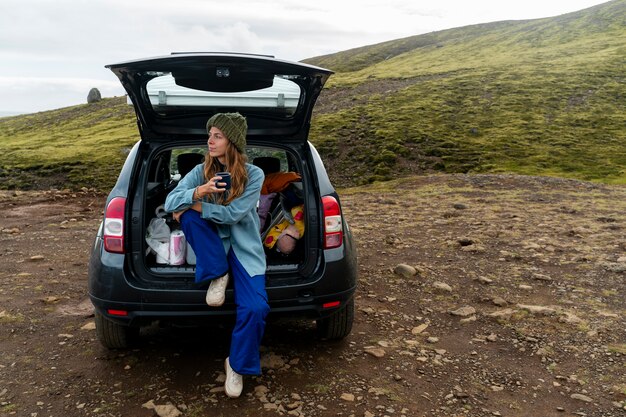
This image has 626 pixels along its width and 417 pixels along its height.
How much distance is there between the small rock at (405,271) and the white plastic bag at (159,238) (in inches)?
152

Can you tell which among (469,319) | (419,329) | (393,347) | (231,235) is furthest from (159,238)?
(469,319)

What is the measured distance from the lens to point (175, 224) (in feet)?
15.3

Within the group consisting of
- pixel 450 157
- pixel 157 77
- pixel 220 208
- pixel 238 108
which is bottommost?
pixel 450 157

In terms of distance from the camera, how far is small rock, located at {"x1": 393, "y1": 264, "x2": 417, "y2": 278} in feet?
23.6

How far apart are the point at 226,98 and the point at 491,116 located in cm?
4425

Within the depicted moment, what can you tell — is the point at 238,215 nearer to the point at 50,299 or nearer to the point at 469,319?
the point at 469,319

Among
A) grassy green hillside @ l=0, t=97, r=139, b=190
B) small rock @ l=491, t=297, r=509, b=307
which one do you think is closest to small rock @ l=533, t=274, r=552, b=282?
small rock @ l=491, t=297, r=509, b=307

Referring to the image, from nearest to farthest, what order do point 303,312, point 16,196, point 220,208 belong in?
point 220,208 → point 303,312 → point 16,196

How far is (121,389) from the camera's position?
397 cm

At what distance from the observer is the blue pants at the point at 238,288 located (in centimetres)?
376

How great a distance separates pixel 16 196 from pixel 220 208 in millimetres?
16003

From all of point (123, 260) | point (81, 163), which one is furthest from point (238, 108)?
point (81, 163)

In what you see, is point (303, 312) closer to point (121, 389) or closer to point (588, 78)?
point (121, 389)

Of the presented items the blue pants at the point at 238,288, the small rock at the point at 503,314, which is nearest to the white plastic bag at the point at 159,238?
the blue pants at the point at 238,288
